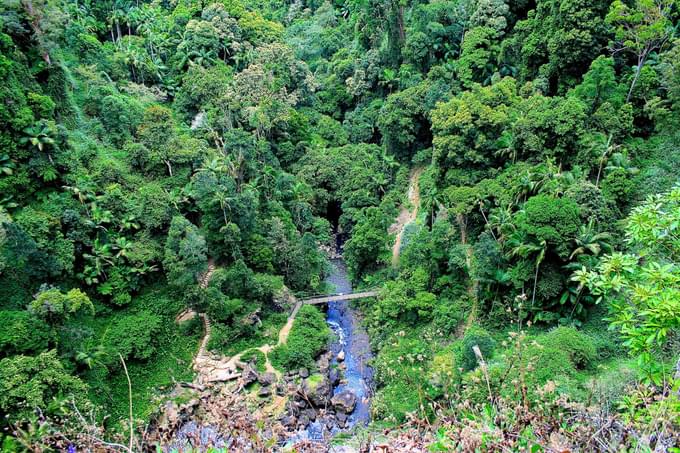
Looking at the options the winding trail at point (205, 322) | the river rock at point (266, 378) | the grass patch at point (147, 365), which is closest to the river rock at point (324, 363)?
the river rock at point (266, 378)

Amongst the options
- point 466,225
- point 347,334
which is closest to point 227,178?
point 347,334

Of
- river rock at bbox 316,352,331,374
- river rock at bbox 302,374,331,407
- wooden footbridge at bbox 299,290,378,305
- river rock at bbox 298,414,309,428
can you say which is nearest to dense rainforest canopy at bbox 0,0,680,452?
river rock at bbox 316,352,331,374

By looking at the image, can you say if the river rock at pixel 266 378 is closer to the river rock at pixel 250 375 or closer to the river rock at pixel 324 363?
the river rock at pixel 250 375

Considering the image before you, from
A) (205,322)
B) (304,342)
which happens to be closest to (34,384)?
(205,322)

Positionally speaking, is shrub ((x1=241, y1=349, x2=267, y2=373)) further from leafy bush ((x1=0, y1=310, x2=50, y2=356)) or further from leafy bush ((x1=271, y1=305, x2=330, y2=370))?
leafy bush ((x1=0, y1=310, x2=50, y2=356))

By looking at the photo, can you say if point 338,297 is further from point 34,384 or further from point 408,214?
point 34,384

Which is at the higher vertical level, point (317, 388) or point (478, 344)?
point (478, 344)
